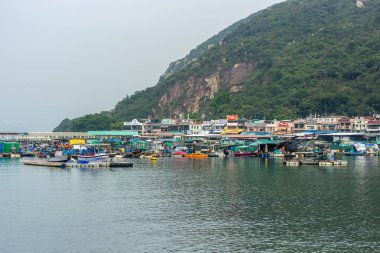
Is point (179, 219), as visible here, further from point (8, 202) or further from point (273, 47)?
point (273, 47)

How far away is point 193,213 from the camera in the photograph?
41281 millimetres

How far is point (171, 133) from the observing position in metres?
143

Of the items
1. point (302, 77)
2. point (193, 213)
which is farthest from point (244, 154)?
point (193, 213)

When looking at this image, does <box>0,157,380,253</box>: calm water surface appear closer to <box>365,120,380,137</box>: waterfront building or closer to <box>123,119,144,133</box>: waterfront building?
<box>365,120,380,137</box>: waterfront building

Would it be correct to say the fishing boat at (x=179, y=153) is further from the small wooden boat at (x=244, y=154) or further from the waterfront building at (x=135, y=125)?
the waterfront building at (x=135, y=125)

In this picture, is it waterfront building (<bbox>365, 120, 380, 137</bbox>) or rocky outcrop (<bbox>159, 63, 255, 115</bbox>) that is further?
rocky outcrop (<bbox>159, 63, 255, 115</bbox>)

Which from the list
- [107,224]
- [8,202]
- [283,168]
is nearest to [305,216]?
[107,224]

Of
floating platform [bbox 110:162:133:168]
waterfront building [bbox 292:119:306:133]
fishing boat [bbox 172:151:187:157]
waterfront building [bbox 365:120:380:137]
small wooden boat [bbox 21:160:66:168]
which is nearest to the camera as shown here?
floating platform [bbox 110:162:133:168]

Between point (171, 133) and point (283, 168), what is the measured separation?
69.4 m

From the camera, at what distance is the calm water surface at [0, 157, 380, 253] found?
32.2 m

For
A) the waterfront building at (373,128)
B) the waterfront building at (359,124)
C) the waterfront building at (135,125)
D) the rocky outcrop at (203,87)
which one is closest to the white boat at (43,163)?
the waterfront building at (135,125)

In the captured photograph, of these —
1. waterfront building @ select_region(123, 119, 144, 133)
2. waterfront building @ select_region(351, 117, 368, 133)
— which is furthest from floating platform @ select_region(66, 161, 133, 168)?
waterfront building @ select_region(123, 119, 144, 133)

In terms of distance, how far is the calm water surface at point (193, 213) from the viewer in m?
32.2

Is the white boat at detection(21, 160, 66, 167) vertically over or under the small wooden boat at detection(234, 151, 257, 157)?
under
